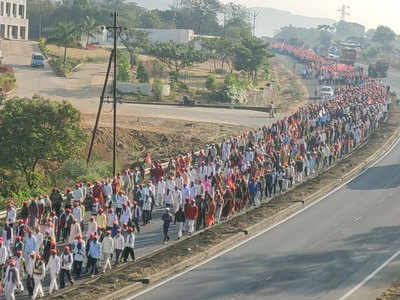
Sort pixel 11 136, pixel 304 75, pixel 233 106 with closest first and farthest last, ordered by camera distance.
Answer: pixel 11 136 → pixel 233 106 → pixel 304 75

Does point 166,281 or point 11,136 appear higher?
point 11,136

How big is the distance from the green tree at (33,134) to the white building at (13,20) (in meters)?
64.8

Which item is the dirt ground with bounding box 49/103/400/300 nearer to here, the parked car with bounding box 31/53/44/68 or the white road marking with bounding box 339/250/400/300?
the white road marking with bounding box 339/250/400/300

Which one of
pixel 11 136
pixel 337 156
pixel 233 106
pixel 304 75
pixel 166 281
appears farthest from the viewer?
pixel 304 75

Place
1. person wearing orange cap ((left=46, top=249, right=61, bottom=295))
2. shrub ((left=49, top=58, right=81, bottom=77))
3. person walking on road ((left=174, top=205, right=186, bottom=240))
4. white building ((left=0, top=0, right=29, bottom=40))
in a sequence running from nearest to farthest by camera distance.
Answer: person wearing orange cap ((left=46, top=249, right=61, bottom=295)), person walking on road ((left=174, top=205, right=186, bottom=240)), shrub ((left=49, top=58, right=81, bottom=77)), white building ((left=0, top=0, right=29, bottom=40))

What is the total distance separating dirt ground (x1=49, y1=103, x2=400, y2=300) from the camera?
17.8 metres

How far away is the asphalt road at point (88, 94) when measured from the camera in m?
53.3

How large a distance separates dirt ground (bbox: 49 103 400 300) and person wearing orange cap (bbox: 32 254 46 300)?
1.22ft

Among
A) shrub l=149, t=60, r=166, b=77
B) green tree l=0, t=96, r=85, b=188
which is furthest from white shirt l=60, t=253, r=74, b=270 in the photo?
shrub l=149, t=60, r=166, b=77

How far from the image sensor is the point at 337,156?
38.5 m

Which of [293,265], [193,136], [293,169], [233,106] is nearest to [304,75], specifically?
[233,106]

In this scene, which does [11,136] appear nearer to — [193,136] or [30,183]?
[30,183]

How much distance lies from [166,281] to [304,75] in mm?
80111

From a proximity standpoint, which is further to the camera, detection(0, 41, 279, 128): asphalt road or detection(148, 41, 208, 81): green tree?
detection(148, 41, 208, 81): green tree
